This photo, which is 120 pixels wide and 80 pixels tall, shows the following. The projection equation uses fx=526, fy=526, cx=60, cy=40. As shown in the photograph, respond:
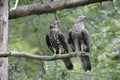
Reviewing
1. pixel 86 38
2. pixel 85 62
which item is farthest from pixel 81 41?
pixel 85 62

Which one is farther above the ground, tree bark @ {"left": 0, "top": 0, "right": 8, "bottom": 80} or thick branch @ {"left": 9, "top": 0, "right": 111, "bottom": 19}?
thick branch @ {"left": 9, "top": 0, "right": 111, "bottom": 19}

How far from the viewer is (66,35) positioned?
24.6 ft

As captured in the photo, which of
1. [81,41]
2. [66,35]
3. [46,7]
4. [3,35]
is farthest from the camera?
[66,35]

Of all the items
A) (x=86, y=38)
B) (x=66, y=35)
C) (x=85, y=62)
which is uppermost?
(x=86, y=38)

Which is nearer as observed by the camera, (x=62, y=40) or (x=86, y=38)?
(x=86, y=38)

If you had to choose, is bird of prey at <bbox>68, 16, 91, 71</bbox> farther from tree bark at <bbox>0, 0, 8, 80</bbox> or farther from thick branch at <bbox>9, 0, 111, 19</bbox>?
tree bark at <bbox>0, 0, 8, 80</bbox>

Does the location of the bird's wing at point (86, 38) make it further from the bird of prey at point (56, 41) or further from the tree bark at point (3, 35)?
the tree bark at point (3, 35)

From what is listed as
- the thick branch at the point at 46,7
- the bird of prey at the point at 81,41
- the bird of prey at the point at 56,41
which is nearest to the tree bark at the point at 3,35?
the thick branch at the point at 46,7

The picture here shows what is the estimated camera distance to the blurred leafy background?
7332 millimetres

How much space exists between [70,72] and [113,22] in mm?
1148

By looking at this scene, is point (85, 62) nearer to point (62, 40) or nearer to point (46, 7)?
point (62, 40)

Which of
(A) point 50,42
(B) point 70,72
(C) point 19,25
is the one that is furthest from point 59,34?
(C) point 19,25

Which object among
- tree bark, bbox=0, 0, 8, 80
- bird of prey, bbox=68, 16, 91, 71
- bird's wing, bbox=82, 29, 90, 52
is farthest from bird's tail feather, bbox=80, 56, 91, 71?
tree bark, bbox=0, 0, 8, 80

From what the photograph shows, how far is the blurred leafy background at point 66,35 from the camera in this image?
7.33 meters
